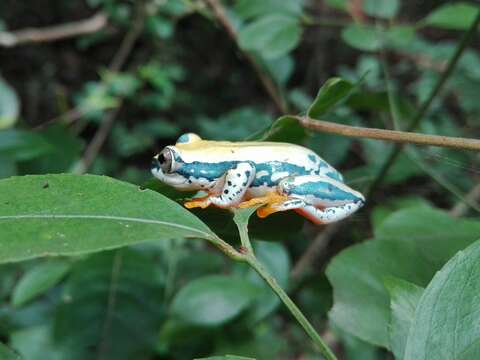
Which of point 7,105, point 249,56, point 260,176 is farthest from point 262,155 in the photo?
point 7,105

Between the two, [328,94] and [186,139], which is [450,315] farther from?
[186,139]

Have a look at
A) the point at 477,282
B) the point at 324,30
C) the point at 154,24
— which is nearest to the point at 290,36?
the point at 477,282

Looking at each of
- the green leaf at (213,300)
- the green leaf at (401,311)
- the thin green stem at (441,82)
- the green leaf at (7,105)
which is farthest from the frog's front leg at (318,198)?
the green leaf at (7,105)

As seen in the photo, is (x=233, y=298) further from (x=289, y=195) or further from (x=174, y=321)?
(x=289, y=195)

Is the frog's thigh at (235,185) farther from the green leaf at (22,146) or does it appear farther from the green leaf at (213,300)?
the green leaf at (22,146)

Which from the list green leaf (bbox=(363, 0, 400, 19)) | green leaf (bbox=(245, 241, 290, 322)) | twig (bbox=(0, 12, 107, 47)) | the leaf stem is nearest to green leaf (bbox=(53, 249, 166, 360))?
green leaf (bbox=(245, 241, 290, 322))
